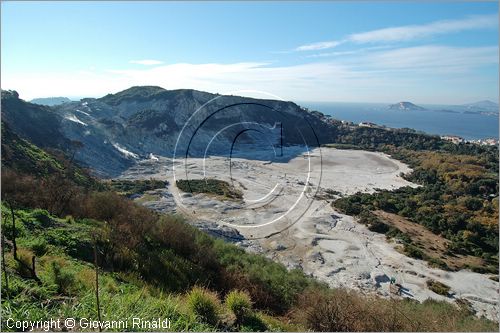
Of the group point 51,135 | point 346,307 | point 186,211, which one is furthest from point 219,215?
point 51,135

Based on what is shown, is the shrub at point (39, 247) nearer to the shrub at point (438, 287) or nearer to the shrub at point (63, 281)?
the shrub at point (63, 281)

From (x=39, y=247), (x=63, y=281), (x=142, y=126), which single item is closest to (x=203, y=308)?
(x=63, y=281)

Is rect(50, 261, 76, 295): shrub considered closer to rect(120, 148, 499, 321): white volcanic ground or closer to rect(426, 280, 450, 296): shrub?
rect(120, 148, 499, 321): white volcanic ground

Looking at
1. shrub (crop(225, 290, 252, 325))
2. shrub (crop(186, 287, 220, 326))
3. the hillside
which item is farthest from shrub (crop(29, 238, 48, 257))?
shrub (crop(225, 290, 252, 325))

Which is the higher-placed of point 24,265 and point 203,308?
point 24,265

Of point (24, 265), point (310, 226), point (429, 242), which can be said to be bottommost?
point (429, 242)

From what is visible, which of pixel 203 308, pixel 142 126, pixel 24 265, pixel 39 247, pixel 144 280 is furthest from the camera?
pixel 142 126

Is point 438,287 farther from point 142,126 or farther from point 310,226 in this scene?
point 142,126

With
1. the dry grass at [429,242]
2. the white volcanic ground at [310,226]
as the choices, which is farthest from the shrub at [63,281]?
the dry grass at [429,242]
